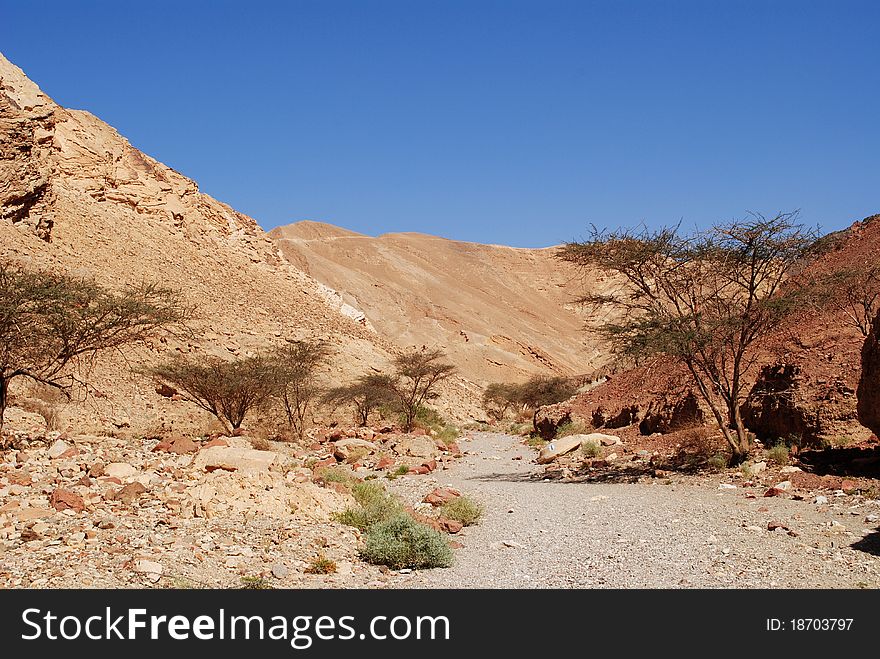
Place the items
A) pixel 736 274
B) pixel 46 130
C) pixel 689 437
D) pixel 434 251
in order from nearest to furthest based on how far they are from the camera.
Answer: pixel 736 274 → pixel 689 437 → pixel 46 130 → pixel 434 251

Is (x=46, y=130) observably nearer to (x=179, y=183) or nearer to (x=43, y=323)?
(x=179, y=183)

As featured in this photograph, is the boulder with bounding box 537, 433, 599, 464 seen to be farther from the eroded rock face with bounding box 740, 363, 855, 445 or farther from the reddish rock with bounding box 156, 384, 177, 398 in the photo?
the reddish rock with bounding box 156, 384, 177, 398

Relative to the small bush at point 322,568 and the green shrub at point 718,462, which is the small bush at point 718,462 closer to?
the green shrub at point 718,462

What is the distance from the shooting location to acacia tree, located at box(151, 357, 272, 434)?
→ 24719 millimetres

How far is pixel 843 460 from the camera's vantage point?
40.6 ft

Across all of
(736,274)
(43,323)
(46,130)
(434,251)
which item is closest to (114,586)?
(43,323)

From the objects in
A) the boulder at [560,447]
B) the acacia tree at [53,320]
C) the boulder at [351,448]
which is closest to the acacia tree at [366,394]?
the boulder at [351,448]

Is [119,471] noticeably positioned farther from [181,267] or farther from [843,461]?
[181,267]

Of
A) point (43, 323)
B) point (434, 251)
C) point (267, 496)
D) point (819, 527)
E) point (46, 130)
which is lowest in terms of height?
point (819, 527)

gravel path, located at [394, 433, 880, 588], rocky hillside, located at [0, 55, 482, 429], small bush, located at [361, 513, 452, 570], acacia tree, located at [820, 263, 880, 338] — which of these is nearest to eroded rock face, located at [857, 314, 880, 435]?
gravel path, located at [394, 433, 880, 588]

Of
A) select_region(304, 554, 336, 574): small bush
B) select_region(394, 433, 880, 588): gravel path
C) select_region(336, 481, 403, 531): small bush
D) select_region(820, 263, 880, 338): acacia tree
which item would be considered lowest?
select_region(394, 433, 880, 588): gravel path

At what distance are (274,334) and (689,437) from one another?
25980mm

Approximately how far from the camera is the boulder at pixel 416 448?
69.5ft

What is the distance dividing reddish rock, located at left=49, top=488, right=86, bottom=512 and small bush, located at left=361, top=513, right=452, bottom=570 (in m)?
3.59
